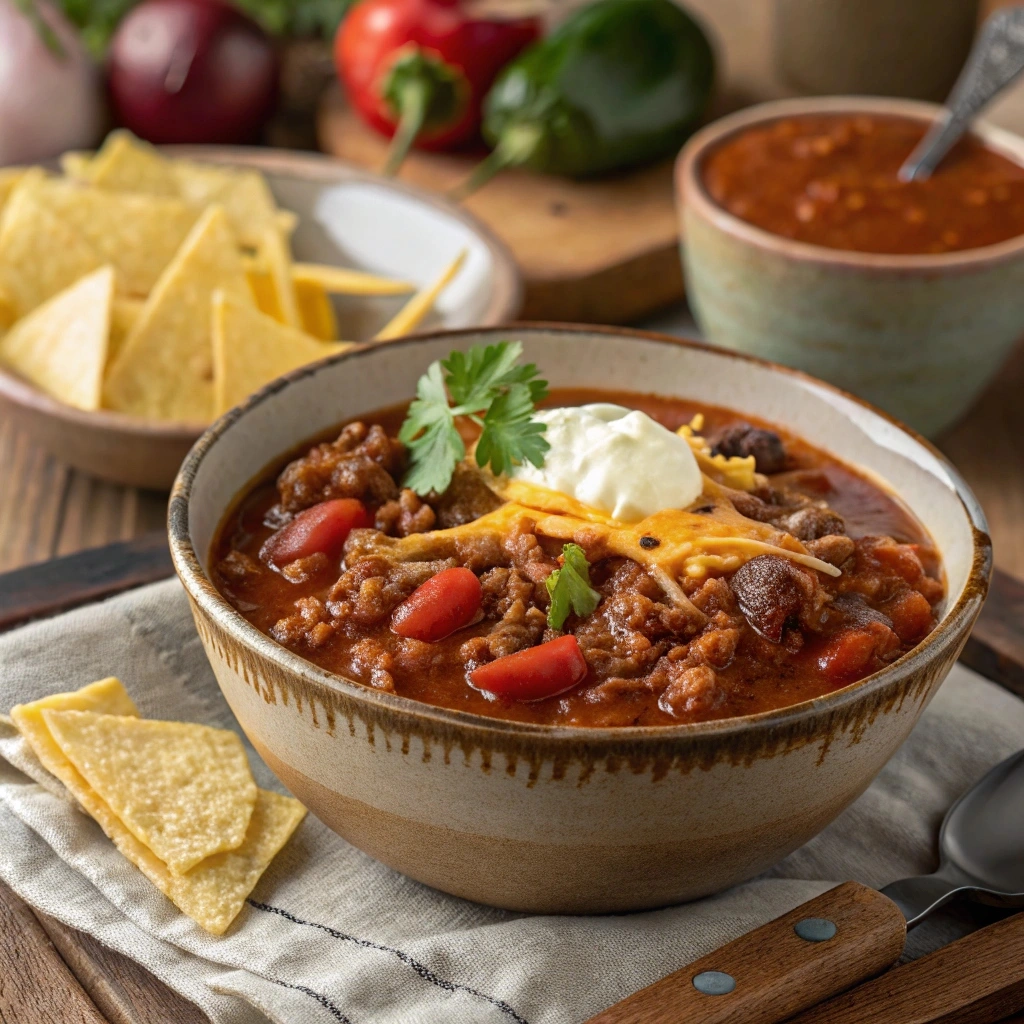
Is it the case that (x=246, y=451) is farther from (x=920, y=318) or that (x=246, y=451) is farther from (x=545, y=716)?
(x=920, y=318)

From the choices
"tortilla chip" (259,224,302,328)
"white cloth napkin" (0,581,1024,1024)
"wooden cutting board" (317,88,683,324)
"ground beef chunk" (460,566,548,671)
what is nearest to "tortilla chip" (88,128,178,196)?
"tortilla chip" (259,224,302,328)

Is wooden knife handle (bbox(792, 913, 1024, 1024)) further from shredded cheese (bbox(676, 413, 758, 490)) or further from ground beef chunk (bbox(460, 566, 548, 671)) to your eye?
shredded cheese (bbox(676, 413, 758, 490))

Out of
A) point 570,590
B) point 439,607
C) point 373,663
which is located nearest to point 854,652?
point 570,590

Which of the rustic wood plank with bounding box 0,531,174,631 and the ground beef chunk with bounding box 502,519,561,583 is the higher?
the ground beef chunk with bounding box 502,519,561,583

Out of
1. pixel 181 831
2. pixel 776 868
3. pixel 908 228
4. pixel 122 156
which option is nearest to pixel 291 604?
pixel 181 831

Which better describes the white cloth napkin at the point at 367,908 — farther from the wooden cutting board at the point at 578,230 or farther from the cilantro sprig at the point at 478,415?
the wooden cutting board at the point at 578,230
